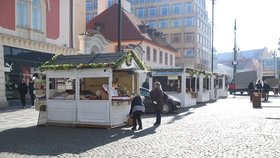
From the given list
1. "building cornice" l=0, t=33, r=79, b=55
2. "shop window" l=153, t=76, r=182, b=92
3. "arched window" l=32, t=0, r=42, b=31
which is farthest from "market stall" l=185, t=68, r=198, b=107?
"arched window" l=32, t=0, r=42, b=31

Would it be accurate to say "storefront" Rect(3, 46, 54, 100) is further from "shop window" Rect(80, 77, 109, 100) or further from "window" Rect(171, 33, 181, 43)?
"window" Rect(171, 33, 181, 43)

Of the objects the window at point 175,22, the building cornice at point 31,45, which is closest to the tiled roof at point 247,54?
the window at point 175,22

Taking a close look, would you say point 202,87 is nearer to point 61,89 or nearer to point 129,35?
point 61,89

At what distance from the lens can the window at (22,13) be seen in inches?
961

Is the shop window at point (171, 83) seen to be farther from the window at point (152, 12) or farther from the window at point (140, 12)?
the window at point (140, 12)

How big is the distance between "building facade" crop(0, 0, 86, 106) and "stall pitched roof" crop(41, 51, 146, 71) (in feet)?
30.3

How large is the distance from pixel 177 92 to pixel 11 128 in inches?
510

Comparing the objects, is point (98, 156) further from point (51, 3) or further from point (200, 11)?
point (200, 11)

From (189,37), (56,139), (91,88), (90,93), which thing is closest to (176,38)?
(189,37)

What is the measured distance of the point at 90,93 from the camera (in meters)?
14.2

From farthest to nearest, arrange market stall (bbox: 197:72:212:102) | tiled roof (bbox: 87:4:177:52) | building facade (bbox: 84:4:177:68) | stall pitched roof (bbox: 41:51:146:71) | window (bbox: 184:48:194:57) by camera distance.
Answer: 1. window (bbox: 184:48:194:57)
2. tiled roof (bbox: 87:4:177:52)
3. building facade (bbox: 84:4:177:68)
4. market stall (bbox: 197:72:212:102)
5. stall pitched roof (bbox: 41:51:146:71)

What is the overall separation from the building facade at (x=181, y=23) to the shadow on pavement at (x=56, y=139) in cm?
5972

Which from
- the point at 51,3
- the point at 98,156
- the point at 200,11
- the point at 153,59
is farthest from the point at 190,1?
the point at 98,156

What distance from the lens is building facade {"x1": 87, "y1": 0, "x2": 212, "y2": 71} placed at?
7238cm
